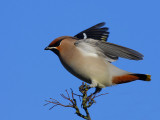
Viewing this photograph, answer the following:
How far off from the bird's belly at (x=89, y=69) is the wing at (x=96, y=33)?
1682mm

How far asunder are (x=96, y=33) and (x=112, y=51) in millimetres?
2004

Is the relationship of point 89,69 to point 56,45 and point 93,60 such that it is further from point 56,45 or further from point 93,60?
point 56,45

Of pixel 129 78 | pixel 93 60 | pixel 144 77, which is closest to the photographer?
pixel 144 77

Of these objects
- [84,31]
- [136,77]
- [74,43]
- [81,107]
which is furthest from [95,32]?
[81,107]

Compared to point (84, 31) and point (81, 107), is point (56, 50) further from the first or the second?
point (84, 31)

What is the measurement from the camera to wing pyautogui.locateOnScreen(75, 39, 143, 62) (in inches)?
167

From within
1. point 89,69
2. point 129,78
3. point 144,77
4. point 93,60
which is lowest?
point 144,77

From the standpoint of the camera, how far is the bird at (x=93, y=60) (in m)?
4.48

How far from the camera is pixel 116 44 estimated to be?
14.2 ft

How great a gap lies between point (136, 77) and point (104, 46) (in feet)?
2.21

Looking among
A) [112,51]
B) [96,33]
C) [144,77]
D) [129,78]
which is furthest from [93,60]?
[96,33]

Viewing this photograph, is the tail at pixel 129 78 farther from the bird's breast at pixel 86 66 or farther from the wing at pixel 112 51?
the wing at pixel 112 51

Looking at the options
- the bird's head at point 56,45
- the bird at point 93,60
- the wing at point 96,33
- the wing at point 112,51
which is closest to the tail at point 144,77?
the bird at point 93,60

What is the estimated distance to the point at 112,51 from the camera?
446 cm
